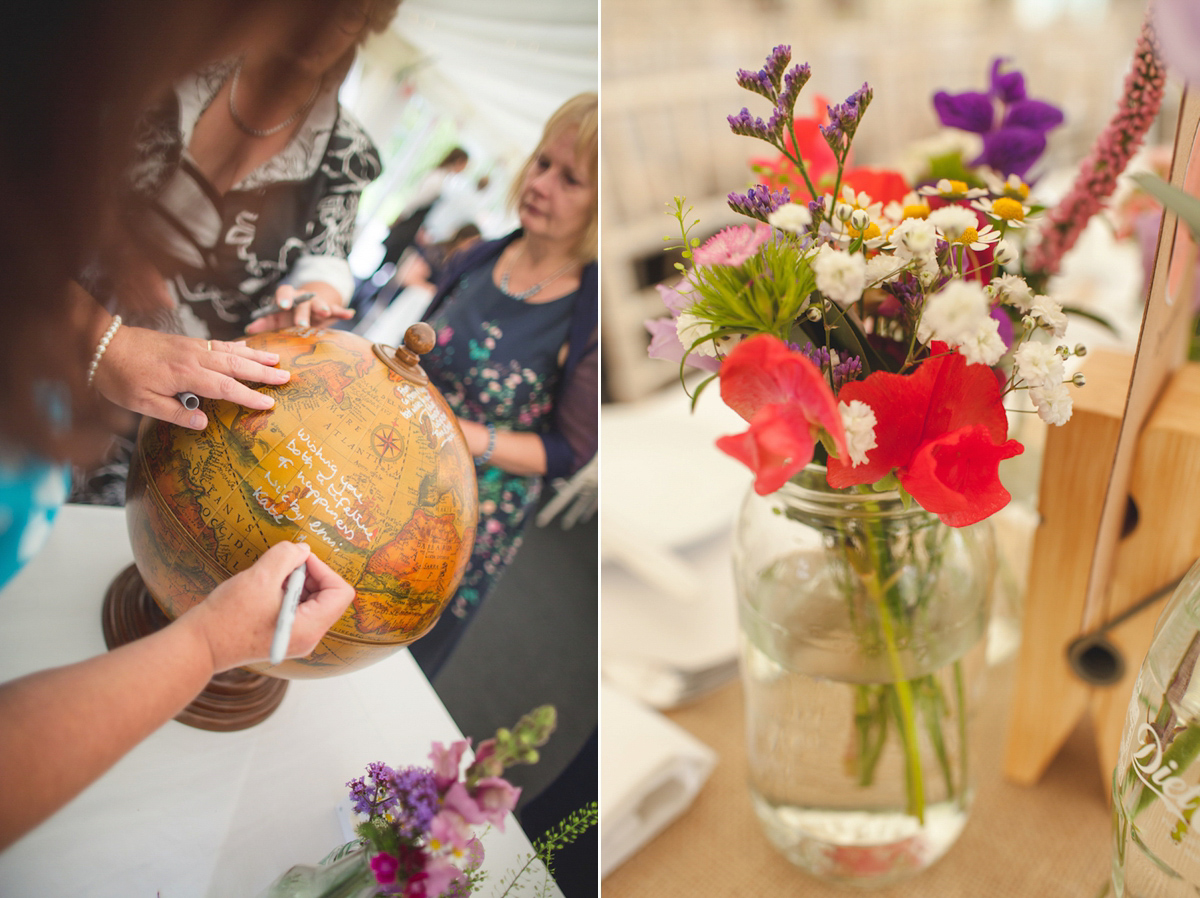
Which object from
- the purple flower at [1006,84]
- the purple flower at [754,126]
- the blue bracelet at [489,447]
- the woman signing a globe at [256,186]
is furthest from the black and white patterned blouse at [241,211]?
the purple flower at [1006,84]

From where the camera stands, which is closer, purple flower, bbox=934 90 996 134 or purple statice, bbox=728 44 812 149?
purple statice, bbox=728 44 812 149

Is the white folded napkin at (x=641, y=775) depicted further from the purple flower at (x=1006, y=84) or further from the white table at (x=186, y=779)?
the purple flower at (x=1006, y=84)

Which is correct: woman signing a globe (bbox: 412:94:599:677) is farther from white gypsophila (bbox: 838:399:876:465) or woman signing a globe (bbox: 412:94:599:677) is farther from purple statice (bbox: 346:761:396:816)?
white gypsophila (bbox: 838:399:876:465)

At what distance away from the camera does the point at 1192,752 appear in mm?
383

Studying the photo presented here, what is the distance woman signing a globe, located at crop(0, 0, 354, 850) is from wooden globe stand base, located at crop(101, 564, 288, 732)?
0.04m

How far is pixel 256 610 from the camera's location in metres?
0.35

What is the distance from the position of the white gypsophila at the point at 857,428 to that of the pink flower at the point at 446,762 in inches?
9.7

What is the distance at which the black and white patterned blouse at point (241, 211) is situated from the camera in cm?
41

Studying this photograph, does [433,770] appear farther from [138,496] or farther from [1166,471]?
[1166,471]

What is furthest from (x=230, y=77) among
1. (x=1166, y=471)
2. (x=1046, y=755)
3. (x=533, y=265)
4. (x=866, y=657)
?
(x=1046, y=755)

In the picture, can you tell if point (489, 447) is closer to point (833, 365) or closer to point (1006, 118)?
point (833, 365)

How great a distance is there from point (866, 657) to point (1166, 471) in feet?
0.82

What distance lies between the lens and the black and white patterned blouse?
41 cm

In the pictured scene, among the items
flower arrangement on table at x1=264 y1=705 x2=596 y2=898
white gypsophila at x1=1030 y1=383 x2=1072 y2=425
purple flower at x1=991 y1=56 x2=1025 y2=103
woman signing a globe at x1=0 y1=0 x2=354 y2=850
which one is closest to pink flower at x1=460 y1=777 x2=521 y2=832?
flower arrangement on table at x1=264 y1=705 x2=596 y2=898
